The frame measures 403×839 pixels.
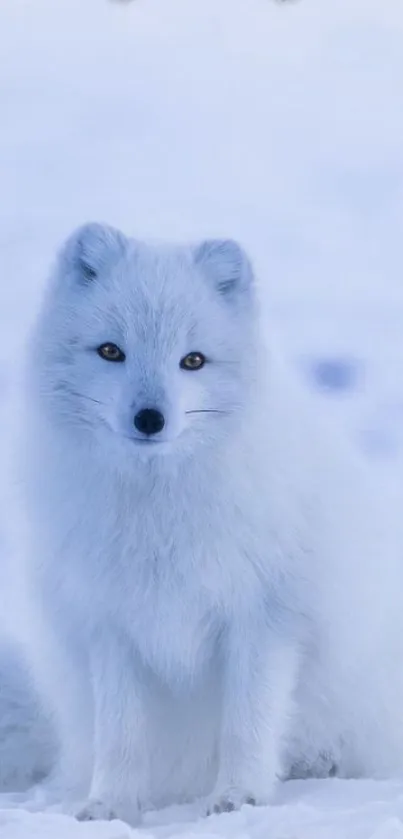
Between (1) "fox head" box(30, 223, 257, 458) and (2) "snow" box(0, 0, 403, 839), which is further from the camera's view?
(2) "snow" box(0, 0, 403, 839)

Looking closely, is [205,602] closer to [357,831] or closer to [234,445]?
[234,445]

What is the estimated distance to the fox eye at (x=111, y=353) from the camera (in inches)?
60.0

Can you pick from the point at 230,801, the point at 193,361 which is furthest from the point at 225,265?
the point at 230,801

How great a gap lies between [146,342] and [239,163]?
1.95 feet

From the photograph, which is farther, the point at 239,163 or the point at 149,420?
the point at 239,163

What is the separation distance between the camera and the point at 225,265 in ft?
5.30

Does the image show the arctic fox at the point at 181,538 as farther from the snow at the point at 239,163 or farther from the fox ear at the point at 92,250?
the snow at the point at 239,163

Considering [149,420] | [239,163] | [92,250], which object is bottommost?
[149,420]

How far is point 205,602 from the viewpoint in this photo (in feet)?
5.33

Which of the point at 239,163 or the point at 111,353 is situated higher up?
the point at 239,163

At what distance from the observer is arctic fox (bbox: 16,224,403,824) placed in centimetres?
155

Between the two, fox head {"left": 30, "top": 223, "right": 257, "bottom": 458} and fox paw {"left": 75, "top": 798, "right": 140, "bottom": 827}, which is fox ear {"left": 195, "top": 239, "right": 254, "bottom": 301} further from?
fox paw {"left": 75, "top": 798, "right": 140, "bottom": 827}

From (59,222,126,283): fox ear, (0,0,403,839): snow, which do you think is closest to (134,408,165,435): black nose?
(59,222,126,283): fox ear

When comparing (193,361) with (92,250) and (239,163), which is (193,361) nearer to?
(92,250)
